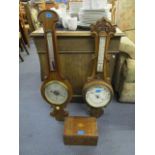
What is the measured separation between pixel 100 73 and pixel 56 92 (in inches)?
16.2

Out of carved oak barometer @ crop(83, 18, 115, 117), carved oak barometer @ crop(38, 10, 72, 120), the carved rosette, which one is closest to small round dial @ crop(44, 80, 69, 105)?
carved oak barometer @ crop(38, 10, 72, 120)

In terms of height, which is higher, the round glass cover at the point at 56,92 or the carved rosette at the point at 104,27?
the carved rosette at the point at 104,27

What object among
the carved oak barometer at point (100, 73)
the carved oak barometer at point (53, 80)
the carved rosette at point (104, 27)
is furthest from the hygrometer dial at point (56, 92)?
the carved rosette at point (104, 27)

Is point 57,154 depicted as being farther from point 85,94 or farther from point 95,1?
point 95,1

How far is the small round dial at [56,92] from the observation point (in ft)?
4.83

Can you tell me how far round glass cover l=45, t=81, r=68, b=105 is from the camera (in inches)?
58.0

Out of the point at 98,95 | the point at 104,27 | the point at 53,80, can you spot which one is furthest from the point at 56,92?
the point at 104,27

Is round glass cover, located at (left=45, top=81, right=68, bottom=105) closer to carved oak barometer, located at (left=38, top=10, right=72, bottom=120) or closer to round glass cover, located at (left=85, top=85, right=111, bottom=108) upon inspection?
carved oak barometer, located at (left=38, top=10, right=72, bottom=120)

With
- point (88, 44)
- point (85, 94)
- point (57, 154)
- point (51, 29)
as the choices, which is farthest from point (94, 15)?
point (57, 154)

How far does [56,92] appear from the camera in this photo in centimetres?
150

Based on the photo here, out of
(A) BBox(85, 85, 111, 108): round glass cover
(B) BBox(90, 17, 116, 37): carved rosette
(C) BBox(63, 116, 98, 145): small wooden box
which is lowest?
(C) BBox(63, 116, 98, 145): small wooden box

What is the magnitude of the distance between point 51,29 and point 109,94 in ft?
2.32

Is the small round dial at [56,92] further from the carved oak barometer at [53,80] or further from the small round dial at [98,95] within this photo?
the small round dial at [98,95]

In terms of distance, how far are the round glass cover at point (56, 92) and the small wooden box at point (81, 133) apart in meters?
0.21
